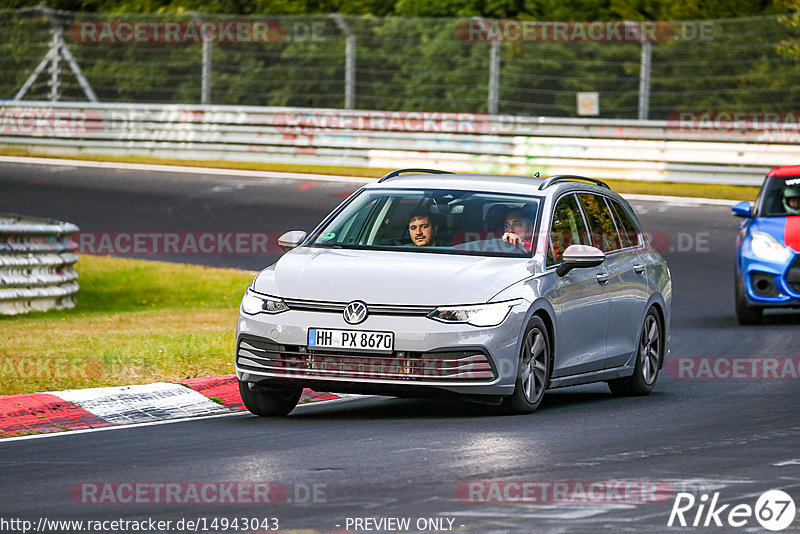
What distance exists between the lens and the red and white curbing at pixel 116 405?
387 inches

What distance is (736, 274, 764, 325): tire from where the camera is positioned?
16656mm

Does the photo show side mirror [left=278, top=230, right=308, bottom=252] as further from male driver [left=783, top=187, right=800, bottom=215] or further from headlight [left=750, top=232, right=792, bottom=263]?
male driver [left=783, top=187, right=800, bottom=215]

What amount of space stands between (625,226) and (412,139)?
711 inches

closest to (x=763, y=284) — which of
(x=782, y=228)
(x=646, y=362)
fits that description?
(x=782, y=228)

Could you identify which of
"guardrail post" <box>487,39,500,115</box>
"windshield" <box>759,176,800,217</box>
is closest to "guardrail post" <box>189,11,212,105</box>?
"guardrail post" <box>487,39,500,115</box>

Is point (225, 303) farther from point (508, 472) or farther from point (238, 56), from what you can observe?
point (238, 56)

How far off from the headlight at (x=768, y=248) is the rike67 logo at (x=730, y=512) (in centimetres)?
929

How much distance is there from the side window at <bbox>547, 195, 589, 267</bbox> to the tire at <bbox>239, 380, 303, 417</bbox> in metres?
1.84

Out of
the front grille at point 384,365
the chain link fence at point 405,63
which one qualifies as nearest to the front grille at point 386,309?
the front grille at point 384,365

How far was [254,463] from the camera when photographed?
8.23 m

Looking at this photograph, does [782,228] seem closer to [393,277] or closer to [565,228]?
[565,228]

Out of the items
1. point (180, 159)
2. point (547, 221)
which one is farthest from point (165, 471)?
point (180, 159)

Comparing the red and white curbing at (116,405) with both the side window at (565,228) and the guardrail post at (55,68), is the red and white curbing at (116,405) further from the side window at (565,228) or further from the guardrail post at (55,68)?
the guardrail post at (55,68)

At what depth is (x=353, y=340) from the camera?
9539 mm
